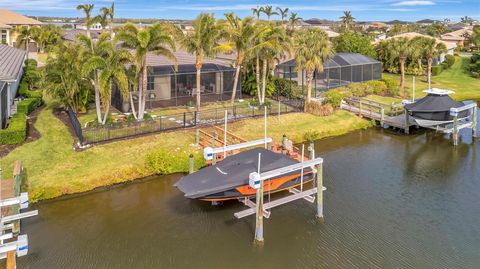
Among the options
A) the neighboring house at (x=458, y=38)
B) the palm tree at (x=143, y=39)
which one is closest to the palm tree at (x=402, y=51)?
the palm tree at (x=143, y=39)

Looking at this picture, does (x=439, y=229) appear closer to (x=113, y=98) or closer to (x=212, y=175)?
(x=212, y=175)

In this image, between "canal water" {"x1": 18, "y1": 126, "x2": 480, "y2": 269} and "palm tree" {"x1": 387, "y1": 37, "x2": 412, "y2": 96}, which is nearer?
"canal water" {"x1": 18, "y1": 126, "x2": 480, "y2": 269}

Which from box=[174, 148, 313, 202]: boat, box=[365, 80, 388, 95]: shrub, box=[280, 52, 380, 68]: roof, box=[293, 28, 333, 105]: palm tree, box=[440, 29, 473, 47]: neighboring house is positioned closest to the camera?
box=[174, 148, 313, 202]: boat

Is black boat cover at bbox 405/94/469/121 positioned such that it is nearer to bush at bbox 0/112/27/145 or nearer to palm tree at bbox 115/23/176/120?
palm tree at bbox 115/23/176/120

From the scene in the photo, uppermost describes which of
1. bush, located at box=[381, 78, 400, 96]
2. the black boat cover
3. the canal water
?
bush, located at box=[381, 78, 400, 96]

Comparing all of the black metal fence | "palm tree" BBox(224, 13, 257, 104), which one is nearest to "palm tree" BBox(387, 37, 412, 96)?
the black metal fence

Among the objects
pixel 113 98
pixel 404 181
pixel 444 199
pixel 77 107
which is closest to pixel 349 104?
pixel 404 181

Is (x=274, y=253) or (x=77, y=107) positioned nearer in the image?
(x=274, y=253)

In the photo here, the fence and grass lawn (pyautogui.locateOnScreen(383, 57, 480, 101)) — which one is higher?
grass lawn (pyautogui.locateOnScreen(383, 57, 480, 101))
